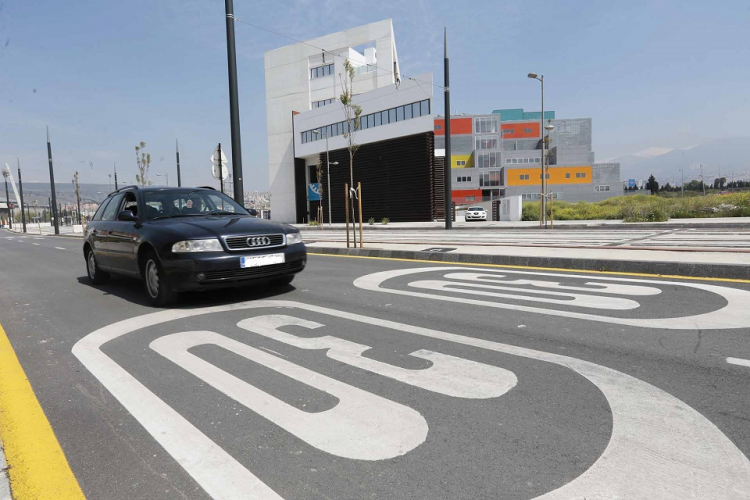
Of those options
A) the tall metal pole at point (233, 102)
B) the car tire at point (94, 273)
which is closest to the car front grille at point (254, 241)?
the car tire at point (94, 273)

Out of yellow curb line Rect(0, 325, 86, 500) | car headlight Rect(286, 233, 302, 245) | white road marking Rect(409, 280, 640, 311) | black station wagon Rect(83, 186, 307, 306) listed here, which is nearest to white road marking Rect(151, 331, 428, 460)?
yellow curb line Rect(0, 325, 86, 500)

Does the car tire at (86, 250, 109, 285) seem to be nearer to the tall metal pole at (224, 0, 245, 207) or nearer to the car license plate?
the car license plate

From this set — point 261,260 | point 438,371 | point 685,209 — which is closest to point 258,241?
point 261,260

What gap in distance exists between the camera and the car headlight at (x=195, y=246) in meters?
5.12

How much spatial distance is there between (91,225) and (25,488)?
6.72 metres

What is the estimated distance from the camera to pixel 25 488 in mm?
1903

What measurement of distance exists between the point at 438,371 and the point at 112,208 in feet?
20.8

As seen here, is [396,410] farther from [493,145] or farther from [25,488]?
[493,145]

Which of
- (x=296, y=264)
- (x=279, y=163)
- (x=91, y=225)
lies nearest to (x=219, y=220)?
(x=296, y=264)

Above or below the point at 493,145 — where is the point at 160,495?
below

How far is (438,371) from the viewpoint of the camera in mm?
2992

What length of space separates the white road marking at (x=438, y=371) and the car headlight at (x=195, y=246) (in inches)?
68.3

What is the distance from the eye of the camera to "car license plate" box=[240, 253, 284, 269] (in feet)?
17.4

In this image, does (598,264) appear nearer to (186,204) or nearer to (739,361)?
(739,361)
